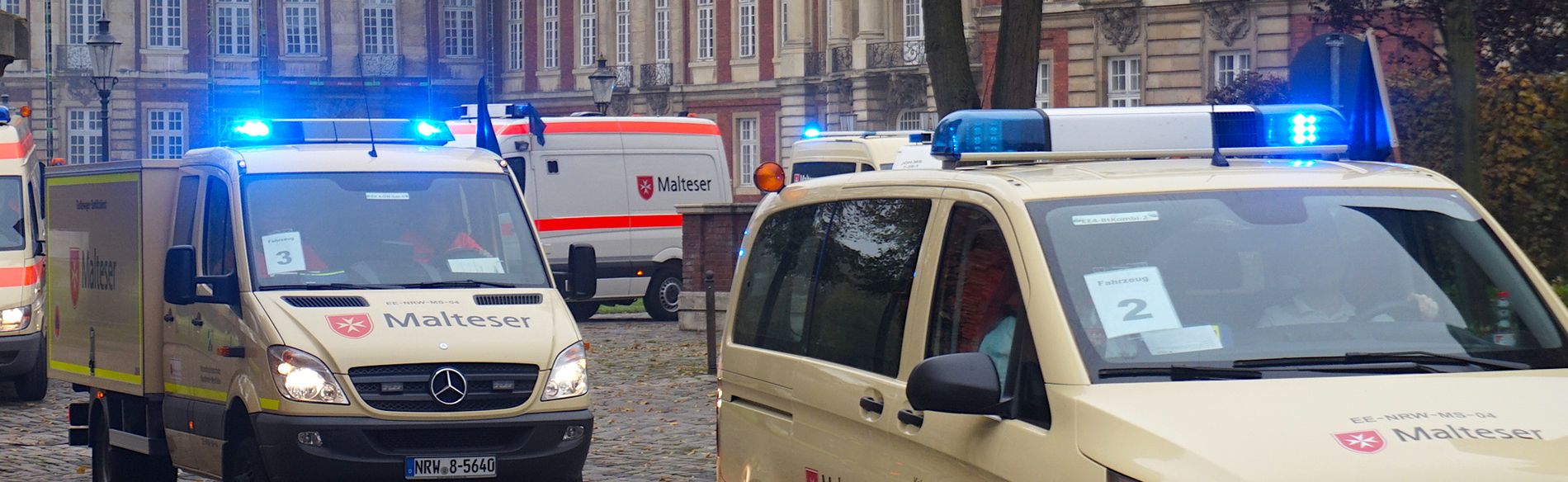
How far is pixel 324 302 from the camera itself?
9.44m

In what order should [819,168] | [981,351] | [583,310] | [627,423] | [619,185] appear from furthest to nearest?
Result: [583,310] < [619,185] < [819,168] < [627,423] < [981,351]

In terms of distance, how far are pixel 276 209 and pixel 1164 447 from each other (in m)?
6.85

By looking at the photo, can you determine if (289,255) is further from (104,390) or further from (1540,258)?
(1540,258)

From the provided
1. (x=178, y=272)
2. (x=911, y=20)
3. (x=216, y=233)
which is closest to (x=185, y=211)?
(x=216, y=233)

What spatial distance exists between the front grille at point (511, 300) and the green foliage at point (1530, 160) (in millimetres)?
8319

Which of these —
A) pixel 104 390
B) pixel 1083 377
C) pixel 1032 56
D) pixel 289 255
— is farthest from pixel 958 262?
pixel 1032 56

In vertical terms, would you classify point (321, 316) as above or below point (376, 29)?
below

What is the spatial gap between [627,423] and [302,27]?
207 feet

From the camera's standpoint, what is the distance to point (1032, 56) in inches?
635

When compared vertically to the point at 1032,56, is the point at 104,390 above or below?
below

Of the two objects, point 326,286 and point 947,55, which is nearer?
point 326,286

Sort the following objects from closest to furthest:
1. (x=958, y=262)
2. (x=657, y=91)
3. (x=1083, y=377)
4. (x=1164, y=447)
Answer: (x=1164, y=447) < (x=1083, y=377) < (x=958, y=262) < (x=657, y=91)

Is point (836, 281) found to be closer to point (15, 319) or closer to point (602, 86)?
point (15, 319)

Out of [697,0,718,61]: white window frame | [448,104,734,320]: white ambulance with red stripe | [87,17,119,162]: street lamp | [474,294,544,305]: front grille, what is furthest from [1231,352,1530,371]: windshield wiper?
[697,0,718,61]: white window frame
